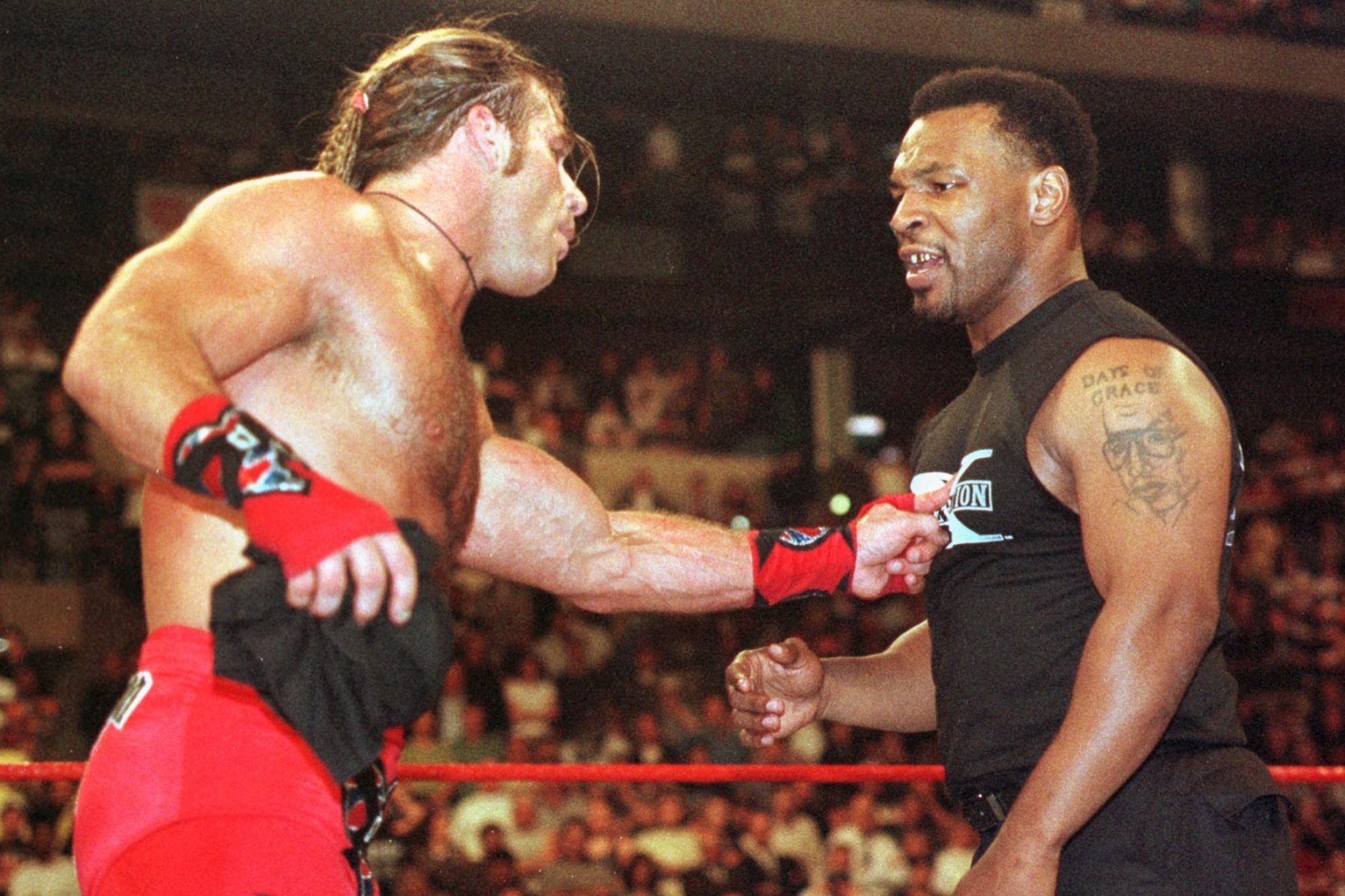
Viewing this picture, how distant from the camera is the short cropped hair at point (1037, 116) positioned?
2400 mm

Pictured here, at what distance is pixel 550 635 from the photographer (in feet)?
25.6

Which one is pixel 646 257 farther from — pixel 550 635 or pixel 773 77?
pixel 550 635

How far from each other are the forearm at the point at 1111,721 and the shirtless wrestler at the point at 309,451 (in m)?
0.51

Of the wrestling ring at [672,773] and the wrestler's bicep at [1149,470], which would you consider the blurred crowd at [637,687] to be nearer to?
the wrestling ring at [672,773]

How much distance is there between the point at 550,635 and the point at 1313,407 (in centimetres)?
794

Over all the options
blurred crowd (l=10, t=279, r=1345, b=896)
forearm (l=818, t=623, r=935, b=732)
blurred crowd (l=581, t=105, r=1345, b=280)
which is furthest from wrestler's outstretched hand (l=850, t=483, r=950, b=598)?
blurred crowd (l=581, t=105, r=1345, b=280)

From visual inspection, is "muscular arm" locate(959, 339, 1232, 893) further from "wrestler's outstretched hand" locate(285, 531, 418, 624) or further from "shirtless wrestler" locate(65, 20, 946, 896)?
"wrestler's outstretched hand" locate(285, 531, 418, 624)

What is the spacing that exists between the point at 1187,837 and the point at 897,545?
661 millimetres

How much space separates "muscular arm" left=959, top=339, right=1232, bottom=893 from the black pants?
0.11 metres

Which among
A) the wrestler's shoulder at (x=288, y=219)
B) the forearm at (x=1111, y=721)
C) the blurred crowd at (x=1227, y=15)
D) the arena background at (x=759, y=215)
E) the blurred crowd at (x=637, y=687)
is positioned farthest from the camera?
the blurred crowd at (x=1227, y=15)

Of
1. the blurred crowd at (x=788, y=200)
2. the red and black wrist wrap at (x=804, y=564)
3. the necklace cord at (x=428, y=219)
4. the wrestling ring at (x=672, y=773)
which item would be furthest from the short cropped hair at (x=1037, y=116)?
the blurred crowd at (x=788, y=200)

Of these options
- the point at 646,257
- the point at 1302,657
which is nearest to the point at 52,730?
the point at 646,257

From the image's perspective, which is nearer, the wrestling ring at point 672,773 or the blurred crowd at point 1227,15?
the wrestling ring at point 672,773

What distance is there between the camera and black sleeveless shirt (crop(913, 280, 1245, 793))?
6.64ft
